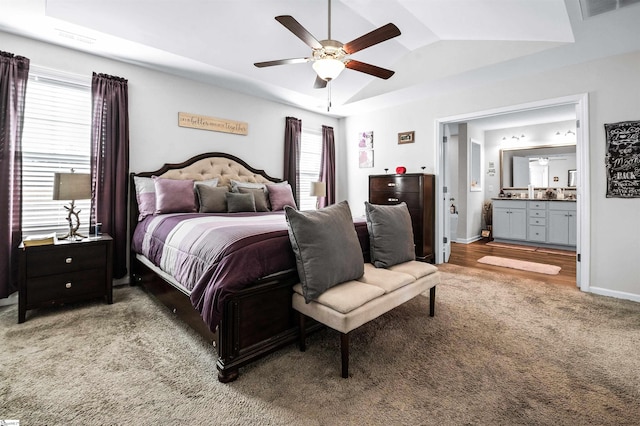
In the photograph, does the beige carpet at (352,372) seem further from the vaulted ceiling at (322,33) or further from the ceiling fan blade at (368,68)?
the vaulted ceiling at (322,33)

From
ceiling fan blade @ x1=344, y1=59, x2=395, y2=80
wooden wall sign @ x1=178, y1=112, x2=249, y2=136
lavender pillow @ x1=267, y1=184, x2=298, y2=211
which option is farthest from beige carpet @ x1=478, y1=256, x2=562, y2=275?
wooden wall sign @ x1=178, y1=112, x2=249, y2=136

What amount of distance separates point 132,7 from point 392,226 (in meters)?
3.05

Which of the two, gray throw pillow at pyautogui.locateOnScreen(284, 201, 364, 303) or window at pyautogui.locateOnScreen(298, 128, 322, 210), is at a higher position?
window at pyautogui.locateOnScreen(298, 128, 322, 210)

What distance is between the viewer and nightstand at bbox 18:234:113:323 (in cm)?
253

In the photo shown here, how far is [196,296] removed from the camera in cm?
190

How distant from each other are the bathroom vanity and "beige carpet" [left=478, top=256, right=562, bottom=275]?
5.54ft

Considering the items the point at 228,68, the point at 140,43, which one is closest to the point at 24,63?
the point at 140,43

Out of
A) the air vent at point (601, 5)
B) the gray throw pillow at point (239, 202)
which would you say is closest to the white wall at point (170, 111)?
the gray throw pillow at point (239, 202)

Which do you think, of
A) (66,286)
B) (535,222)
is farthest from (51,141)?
(535,222)

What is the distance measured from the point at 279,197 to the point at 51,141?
251 cm

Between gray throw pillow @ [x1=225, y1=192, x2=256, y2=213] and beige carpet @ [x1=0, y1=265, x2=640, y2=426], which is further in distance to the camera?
gray throw pillow @ [x1=225, y1=192, x2=256, y2=213]

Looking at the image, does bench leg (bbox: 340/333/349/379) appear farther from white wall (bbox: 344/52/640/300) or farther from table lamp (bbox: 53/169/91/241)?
white wall (bbox: 344/52/640/300)

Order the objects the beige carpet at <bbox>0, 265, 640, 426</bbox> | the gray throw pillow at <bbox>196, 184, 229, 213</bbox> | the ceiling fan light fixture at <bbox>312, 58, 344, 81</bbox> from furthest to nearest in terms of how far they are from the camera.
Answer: the gray throw pillow at <bbox>196, 184, 229, 213</bbox>
the ceiling fan light fixture at <bbox>312, 58, 344, 81</bbox>
the beige carpet at <bbox>0, 265, 640, 426</bbox>

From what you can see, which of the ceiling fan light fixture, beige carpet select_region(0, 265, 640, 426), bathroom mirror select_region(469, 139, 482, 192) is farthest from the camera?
bathroom mirror select_region(469, 139, 482, 192)
